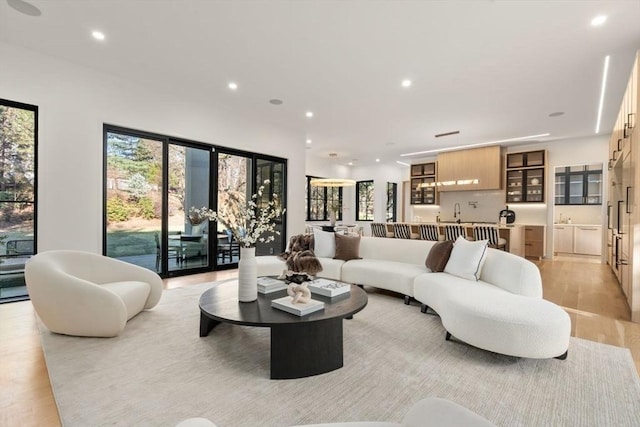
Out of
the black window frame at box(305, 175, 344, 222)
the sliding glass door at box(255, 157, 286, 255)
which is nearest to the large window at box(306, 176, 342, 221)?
the black window frame at box(305, 175, 344, 222)

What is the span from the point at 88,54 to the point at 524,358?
570 cm

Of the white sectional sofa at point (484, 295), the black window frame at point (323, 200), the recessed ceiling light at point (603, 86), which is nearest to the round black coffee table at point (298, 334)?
the white sectional sofa at point (484, 295)

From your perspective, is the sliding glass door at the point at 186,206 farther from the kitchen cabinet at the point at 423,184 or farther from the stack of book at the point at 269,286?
the kitchen cabinet at the point at 423,184

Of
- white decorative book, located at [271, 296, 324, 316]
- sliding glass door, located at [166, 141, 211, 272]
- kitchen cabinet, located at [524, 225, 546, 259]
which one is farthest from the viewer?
kitchen cabinet, located at [524, 225, 546, 259]

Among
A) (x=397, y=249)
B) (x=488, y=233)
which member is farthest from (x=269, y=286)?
(x=488, y=233)

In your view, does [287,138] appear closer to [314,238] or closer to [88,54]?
[314,238]

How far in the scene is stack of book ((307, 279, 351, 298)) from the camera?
2.75m

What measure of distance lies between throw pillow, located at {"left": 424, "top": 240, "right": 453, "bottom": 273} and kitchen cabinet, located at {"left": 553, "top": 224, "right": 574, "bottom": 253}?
6.63 meters

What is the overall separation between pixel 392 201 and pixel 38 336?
11.3 metres

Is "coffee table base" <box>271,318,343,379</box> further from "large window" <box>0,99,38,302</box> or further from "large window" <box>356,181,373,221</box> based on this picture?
"large window" <box>356,181,373,221</box>

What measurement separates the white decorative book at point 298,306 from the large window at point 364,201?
32.7ft

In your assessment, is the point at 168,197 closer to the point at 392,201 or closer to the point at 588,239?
the point at 392,201

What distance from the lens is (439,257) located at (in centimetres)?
371

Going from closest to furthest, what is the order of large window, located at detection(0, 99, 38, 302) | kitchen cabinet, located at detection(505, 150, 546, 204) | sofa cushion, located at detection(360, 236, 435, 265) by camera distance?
large window, located at detection(0, 99, 38, 302) → sofa cushion, located at detection(360, 236, 435, 265) → kitchen cabinet, located at detection(505, 150, 546, 204)
